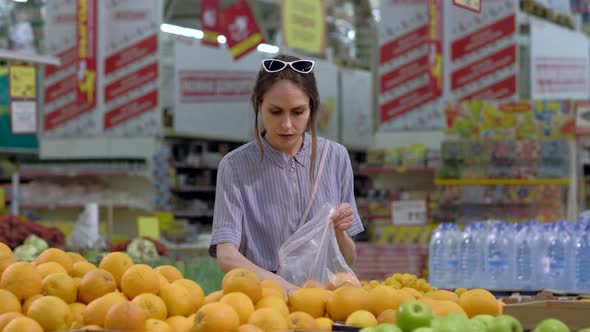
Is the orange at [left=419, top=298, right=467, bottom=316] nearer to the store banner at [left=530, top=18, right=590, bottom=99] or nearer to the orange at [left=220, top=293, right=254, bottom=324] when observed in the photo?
the orange at [left=220, top=293, right=254, bottom=324]

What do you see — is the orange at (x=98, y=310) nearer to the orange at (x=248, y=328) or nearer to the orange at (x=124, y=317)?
the orange at (x=124, y=317)

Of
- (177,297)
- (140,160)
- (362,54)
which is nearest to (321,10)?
(140,160)

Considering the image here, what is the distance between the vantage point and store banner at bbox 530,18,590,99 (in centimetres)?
1215

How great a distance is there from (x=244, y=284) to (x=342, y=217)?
0.74 metres

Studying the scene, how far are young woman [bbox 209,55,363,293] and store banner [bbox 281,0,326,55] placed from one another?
6.27 meters

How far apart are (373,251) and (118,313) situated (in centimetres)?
618

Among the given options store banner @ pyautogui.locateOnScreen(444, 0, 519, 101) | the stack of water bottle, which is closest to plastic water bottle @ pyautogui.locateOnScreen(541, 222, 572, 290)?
the stack of water bottle

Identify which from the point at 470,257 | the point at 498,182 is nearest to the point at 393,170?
the point at 498,182

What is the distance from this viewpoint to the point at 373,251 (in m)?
8.29

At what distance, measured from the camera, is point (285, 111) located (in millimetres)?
3088

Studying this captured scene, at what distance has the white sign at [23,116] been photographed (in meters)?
8.20

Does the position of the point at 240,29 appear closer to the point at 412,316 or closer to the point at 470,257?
the point at 470,257

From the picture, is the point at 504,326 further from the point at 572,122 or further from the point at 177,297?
the point at 572,122

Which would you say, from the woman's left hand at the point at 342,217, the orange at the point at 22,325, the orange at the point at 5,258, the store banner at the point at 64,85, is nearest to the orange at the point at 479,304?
the woman's left hand at the point at 342,217
